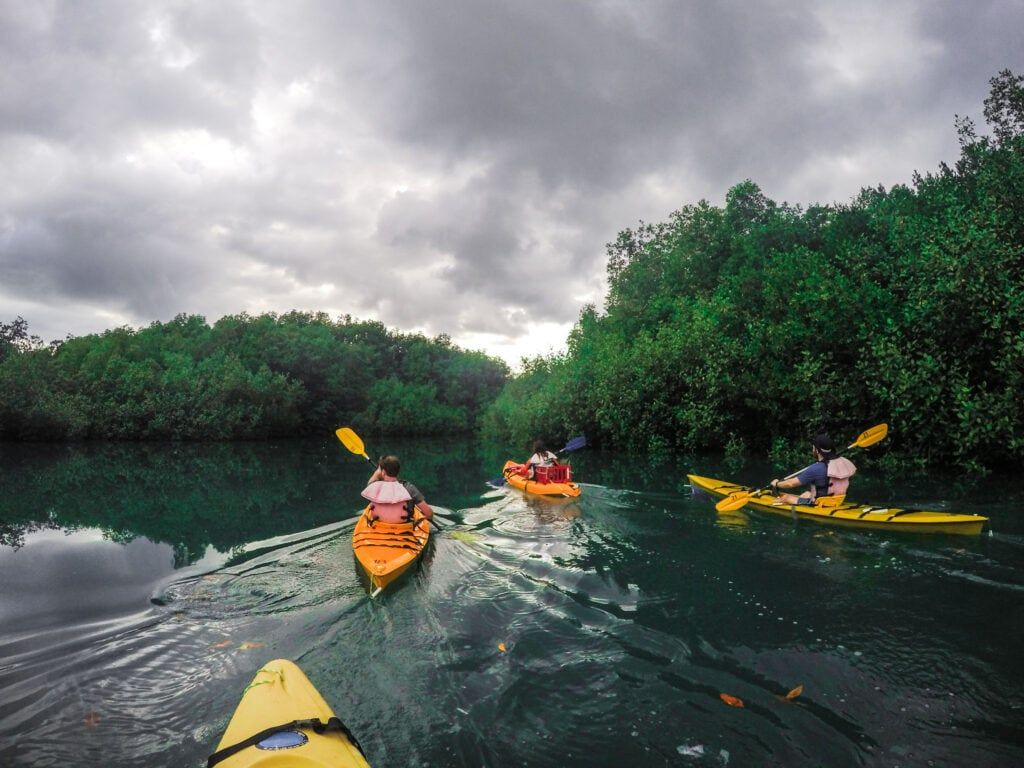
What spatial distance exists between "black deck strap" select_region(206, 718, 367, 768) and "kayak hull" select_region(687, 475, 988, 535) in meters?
8.91

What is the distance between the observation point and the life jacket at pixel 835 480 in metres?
10.1

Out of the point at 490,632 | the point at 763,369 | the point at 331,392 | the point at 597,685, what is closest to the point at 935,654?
the point at 597,685

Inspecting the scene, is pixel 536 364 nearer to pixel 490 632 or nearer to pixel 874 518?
pixel 874 518

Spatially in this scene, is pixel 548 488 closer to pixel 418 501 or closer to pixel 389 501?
pixel 418 501

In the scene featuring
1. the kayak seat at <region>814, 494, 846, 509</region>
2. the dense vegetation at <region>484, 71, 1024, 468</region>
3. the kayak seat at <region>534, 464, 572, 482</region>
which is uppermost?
the dense vegetation at <region>484, 71, 1024, 468</region>

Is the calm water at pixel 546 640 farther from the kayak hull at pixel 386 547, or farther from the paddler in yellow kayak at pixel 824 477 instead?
the paddler in yellow kayak at pixel 824 477

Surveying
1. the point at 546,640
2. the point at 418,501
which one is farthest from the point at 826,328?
the point at 546,640

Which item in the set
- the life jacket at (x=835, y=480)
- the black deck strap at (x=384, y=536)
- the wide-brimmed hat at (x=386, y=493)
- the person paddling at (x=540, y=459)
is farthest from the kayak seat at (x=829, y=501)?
the wide-brimmed hat at (x=386, y=493)

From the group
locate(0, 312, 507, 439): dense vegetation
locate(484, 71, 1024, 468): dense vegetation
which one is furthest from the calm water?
locate(0, 312, 507, 439): dense vegetation

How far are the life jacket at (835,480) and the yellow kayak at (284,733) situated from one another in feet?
30.6

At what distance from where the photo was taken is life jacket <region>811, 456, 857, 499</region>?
A: 33.1ft

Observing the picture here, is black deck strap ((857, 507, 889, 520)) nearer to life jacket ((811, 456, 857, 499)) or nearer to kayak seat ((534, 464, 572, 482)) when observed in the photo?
life jacket ((811, 456, 857, 499))

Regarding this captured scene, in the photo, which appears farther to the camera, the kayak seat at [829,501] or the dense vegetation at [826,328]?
the dense vegetation at [826,328]

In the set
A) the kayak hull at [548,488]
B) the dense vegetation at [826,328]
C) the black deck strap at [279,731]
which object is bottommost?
the black deck strap at [279,731]
